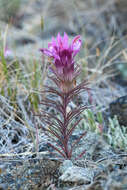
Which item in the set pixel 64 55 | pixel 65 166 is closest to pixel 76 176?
pixel 65 166

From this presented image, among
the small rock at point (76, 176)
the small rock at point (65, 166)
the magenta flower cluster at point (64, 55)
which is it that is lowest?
the small rock at point (76, 176)

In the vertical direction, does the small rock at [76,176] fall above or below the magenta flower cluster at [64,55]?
below

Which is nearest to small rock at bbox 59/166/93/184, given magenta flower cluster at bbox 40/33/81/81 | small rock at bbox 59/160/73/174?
small rock at bbox 59/160/73/174

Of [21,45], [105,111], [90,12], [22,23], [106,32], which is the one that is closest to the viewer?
[105,111]

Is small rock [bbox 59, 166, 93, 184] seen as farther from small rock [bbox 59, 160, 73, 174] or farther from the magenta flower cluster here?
the magenta flower cluster

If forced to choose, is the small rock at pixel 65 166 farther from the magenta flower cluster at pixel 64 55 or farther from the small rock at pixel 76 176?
the magenta flower cluster at pixel 64 55

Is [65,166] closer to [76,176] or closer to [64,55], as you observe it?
[76,176]

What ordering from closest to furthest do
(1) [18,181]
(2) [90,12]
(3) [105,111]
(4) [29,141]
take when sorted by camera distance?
(1) [18,181] → (4) [29,141] → (3) [105,111] → (2) [90,12]

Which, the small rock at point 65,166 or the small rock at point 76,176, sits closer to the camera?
the small rock at point 76,176

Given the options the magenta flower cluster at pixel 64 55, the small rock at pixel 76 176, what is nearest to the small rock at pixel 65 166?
the small rock at pixel 76 176

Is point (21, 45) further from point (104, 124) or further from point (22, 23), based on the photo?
point (104, 124)

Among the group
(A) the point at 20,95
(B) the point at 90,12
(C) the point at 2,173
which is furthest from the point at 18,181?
(B) the point at 90,12
